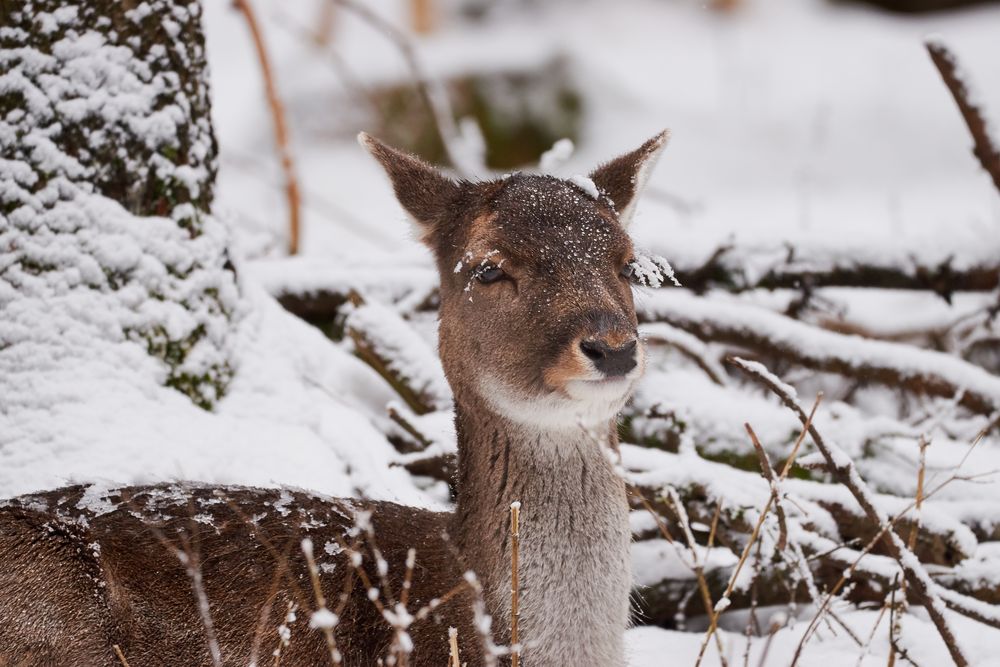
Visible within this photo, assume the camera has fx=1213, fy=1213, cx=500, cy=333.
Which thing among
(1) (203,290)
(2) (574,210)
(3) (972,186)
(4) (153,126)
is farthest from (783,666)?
(3) (972,186)

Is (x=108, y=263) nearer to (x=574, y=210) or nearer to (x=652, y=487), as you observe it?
(x=574, y=210)

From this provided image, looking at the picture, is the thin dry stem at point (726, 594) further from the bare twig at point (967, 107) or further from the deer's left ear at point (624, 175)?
the bare twig at point (967, 107)

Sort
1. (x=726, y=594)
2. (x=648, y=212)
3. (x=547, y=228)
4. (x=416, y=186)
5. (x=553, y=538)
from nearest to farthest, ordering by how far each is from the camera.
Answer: (x=726, y=594) < (x=553, y=538) < (x=547, y=228) < (x=416, y=186) < (x=648, y=212)

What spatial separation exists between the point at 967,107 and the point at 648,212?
624cm

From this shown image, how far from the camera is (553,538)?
343 centimetres

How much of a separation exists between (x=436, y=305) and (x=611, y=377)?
278 centimetres

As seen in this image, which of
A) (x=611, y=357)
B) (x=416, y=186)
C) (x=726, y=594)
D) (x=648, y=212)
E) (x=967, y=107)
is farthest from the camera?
(x=648, y=212)

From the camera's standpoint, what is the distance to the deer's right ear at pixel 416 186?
3.84 meters

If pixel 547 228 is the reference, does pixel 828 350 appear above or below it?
below

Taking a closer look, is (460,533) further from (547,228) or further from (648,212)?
(648,212)

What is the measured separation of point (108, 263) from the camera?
4203 mm

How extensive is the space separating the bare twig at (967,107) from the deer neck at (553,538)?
307 cm

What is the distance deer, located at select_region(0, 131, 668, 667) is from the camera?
3.17m

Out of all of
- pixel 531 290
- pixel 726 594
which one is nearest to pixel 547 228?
pixel 531 290
